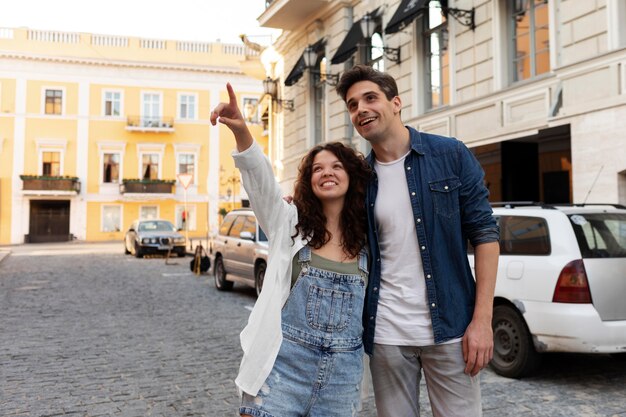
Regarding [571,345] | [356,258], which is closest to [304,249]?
[356,258]

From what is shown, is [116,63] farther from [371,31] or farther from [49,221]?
[371,31]

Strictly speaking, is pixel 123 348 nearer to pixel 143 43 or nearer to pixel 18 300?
pixel 18 300

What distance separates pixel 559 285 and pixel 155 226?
68.0ft

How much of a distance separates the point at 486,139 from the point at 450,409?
10.4 metres

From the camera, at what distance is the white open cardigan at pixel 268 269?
2.19 m

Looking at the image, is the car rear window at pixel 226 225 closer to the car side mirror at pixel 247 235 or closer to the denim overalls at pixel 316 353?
the car side mirror at pixel 247 235

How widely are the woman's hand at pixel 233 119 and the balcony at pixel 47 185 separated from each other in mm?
41836

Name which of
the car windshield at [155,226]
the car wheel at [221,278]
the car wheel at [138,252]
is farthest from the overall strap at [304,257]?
the car windshield at [155,226]

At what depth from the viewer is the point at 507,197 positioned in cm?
1266

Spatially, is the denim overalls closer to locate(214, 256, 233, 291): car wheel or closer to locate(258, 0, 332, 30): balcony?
locate(214, 256, 233, 291): car wheel

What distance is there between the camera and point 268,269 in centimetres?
228

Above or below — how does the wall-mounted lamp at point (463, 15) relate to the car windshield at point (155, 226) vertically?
above

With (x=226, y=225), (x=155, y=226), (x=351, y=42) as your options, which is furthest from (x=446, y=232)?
(x=155, y=226)

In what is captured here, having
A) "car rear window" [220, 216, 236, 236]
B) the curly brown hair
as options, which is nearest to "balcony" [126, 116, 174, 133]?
"car rear window" [220, 216, 236, 236]
